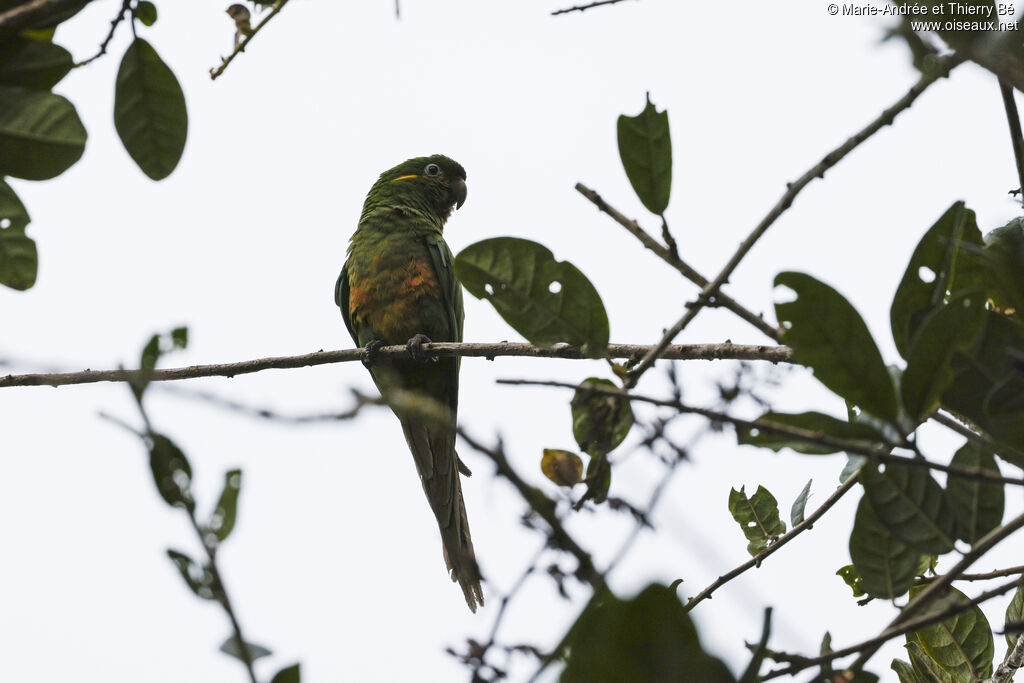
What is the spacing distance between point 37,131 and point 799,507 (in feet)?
6.59

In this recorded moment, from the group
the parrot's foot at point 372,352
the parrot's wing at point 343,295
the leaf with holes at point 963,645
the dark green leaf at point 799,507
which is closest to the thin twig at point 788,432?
the dark green leaf at point 799,507

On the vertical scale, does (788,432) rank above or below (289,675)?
above

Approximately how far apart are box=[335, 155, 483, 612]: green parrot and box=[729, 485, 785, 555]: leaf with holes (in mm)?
1854

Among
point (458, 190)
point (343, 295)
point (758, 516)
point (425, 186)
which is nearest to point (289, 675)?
point (758, 516)

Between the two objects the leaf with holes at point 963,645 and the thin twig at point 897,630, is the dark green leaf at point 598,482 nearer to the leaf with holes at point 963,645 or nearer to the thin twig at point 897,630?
the thin twig at point 897,630

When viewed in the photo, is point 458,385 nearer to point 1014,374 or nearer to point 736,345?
point 736,345

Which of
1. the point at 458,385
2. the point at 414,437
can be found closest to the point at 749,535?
the point at 414,437

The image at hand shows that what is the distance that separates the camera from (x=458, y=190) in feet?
19.5

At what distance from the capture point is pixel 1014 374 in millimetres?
1261

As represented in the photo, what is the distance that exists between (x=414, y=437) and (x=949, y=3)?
11.5ft

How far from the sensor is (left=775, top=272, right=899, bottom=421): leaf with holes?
1.27 meters

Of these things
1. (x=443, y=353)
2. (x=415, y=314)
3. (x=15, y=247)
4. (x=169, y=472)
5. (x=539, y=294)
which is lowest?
(x=169, y=472)

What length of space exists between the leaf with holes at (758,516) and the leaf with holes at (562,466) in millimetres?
776

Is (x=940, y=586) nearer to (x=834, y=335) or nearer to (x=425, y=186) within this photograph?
(x=834, y=335)
